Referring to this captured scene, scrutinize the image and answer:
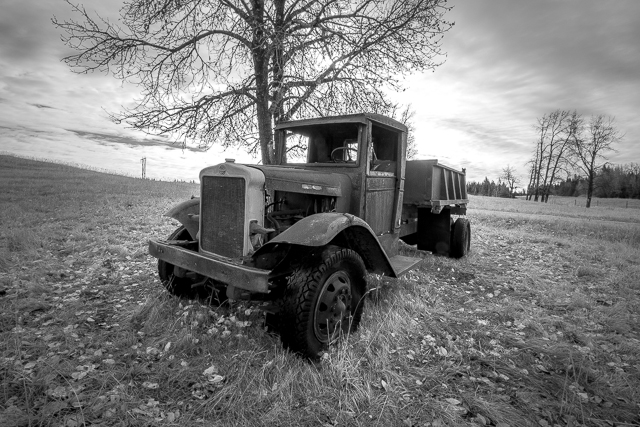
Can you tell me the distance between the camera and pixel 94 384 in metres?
2.40

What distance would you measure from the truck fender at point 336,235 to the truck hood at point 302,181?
514 millimetres

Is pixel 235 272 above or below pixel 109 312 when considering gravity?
above

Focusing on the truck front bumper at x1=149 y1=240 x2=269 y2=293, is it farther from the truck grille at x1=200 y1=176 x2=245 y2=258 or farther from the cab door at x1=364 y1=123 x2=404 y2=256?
the cab door at x1=364 y1=123 x2=404 y2=256

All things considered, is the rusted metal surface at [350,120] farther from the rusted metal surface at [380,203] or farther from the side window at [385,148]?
the rusted metal surface at [380,203]

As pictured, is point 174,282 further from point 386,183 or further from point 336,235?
point 386,183

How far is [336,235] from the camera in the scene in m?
3.22

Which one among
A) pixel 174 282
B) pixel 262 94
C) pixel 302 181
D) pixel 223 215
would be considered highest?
pixel 262 94

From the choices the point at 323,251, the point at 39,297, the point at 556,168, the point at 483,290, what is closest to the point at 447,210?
the point at 483,290

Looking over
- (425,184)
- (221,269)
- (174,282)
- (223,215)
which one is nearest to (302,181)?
(223,215)

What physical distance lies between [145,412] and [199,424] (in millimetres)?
384

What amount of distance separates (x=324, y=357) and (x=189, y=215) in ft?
7.60

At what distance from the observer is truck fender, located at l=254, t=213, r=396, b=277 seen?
263cm

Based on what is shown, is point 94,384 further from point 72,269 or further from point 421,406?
point 72,269

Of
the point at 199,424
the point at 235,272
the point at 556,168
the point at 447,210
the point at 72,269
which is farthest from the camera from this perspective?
the point at 556,168
